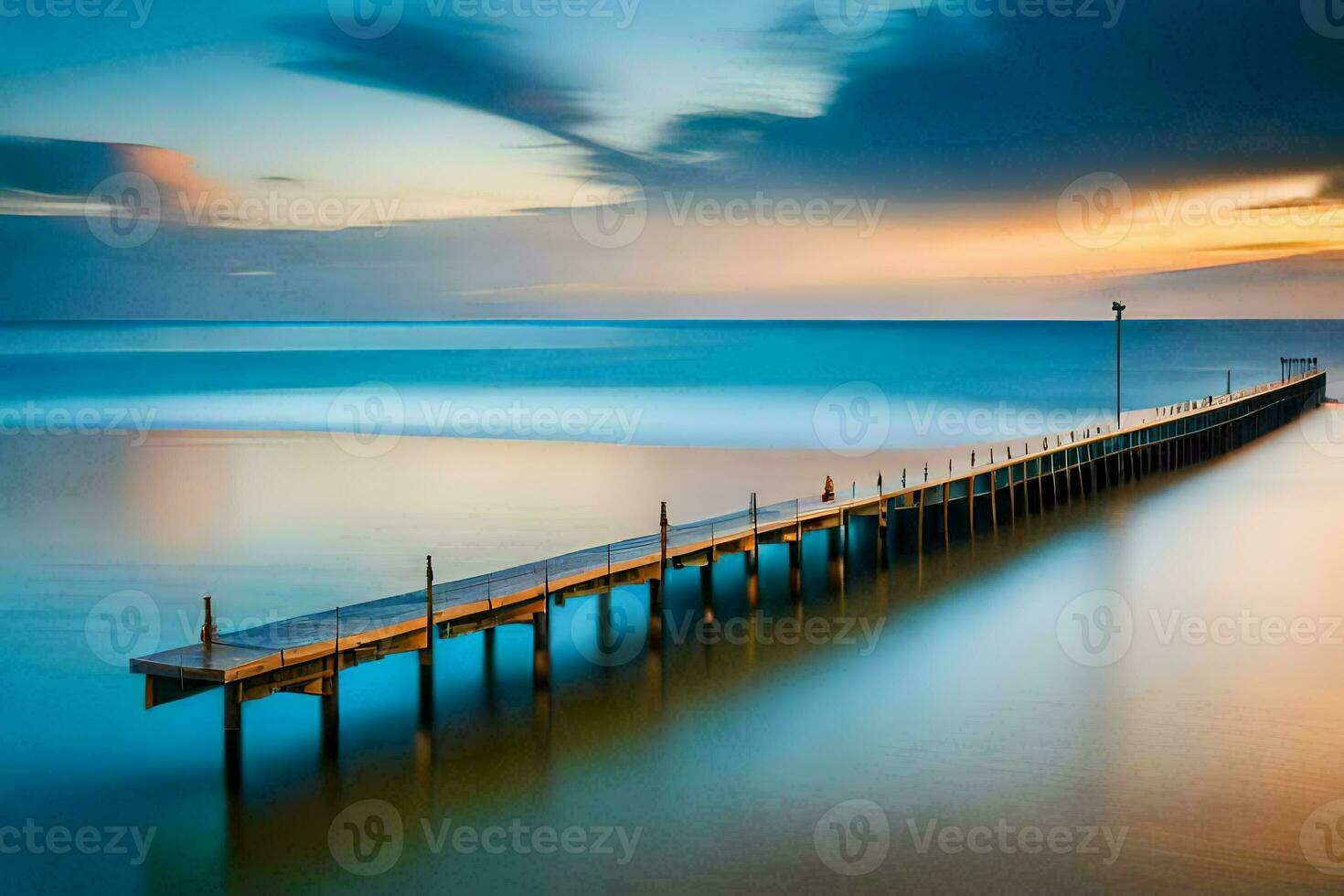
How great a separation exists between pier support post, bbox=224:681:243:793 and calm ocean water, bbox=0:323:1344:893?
21cm

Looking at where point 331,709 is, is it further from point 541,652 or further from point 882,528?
point 882,528

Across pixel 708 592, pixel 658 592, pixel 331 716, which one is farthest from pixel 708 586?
pixel 331 716

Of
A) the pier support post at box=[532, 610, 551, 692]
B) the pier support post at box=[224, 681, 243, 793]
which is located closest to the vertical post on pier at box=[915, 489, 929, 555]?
the pier support post at box=[532, 610, 551, 692]

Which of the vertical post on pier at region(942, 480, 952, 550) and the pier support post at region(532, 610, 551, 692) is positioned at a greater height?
the vertical post on pier at region(942, 480, 952, 550)

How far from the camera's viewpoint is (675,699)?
2116cm

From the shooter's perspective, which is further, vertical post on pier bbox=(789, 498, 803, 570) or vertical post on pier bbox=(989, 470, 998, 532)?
vertical post on pier bbox=(989, 470, 998, 532)

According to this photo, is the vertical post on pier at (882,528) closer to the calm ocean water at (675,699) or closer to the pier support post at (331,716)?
the calm ocean water at (675,699)

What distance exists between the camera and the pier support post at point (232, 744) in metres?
17.5

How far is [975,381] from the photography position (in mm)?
108688

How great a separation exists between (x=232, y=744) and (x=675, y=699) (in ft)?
23.0

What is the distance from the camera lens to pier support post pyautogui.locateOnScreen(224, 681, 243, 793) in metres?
17.5

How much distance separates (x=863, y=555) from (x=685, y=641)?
368 inches

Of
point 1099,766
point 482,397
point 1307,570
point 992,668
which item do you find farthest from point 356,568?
point 482,397

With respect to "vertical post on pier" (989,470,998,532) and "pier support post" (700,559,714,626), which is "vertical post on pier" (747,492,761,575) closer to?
"pier support post" (700,559,714,626)
